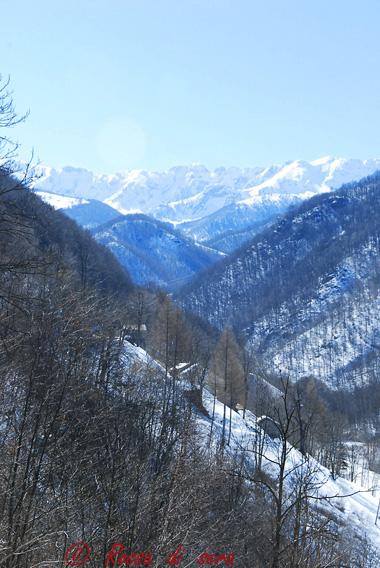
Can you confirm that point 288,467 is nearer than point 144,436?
No

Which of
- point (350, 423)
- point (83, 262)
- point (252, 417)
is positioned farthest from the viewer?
point (350, 423)

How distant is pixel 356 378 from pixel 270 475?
143 metres

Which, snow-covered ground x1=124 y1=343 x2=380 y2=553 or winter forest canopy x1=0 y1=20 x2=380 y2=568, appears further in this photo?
snow-covered ground x1=124 y1=343 x2=380 y2=553

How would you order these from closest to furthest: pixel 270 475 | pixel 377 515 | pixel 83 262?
pixel 270 475 → pixel 377 515 → pixel 83 262

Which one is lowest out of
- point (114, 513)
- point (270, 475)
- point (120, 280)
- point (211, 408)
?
point (114, 513)

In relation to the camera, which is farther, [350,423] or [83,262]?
[350,423]

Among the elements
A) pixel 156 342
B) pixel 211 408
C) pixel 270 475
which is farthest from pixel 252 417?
pixel 156 342

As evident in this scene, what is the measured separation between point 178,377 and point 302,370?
150 m

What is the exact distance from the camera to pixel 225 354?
54.4 meters

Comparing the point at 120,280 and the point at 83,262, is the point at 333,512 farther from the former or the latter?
the point at 120,280

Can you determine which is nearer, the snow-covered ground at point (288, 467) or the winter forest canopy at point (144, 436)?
the winter forest canopy at point (144, 436)

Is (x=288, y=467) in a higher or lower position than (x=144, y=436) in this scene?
higher

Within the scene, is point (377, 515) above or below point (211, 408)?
below

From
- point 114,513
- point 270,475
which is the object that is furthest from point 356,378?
point 114,513
